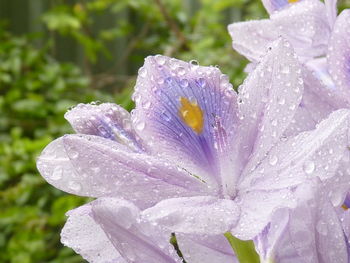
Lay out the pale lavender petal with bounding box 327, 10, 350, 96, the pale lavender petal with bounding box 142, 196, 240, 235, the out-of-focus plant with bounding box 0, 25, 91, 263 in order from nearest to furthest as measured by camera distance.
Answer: the pale lavender petal with bounding box 142, 196, 240, 235, the pale lavender petal with bounding box 327, 10, 350, 96, the out-of-focus plant with bounding box 0, 25, 91, 263

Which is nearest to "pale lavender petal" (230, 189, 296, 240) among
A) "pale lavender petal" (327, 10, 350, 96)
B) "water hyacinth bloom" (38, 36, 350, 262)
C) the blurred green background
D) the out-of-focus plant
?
"water hyacinth bloom" (38, 36, 350, 262)

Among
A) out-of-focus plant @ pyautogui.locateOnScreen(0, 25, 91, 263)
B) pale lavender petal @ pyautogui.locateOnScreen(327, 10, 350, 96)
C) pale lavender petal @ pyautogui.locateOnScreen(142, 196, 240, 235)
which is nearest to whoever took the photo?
pale lavender petal @ pyautogui.locateOnScreen(142, 196, 240, 235)

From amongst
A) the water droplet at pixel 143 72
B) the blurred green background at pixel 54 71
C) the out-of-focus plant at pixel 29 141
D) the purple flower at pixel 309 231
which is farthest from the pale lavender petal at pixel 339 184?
the out-of-focus plant at pixel 29 141

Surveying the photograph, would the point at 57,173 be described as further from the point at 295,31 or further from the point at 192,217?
the point at 295,31

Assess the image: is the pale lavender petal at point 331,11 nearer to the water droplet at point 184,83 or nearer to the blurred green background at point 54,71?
the water droplet at point 184,83

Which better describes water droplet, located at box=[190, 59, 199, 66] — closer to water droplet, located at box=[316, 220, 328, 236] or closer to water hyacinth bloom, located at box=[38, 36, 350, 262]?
water hyacinth bloom, located at box=[38, 36, 350, 262]

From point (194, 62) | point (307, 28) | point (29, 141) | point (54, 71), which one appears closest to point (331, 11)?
point (307, 28)
